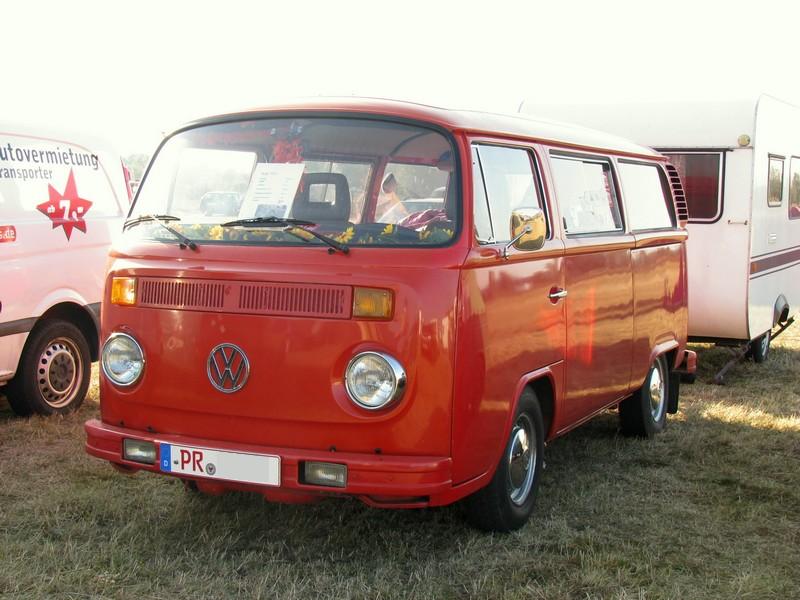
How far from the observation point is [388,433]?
4344mm

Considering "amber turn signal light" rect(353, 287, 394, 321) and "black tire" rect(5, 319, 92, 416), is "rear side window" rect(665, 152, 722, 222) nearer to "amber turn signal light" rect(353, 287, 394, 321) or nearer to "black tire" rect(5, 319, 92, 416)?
"black tire" rect(5, 319, 92, 416)

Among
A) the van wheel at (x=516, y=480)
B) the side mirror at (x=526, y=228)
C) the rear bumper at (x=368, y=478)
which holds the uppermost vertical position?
the side mirror at (x=526, y=228)

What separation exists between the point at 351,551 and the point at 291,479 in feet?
2.15

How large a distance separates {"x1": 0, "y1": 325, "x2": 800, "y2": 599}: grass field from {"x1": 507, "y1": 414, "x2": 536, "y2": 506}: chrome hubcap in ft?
0.65

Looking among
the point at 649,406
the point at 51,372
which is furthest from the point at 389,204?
the point at 51,372

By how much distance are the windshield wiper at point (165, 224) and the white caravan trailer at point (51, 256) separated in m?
2.29

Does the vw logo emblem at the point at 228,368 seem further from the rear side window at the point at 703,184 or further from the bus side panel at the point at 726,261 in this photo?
the rear side window at the point at 703,184

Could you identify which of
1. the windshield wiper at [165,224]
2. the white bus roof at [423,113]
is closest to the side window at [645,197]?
the white bus roof at [423,113]

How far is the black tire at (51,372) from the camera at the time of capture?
7.35 m

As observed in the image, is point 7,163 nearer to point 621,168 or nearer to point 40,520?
point 40,520

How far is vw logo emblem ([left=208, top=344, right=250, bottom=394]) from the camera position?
4504mm

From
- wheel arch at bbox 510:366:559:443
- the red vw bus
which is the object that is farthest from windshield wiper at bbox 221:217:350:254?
wheel arch at bbox 510:366:559:443

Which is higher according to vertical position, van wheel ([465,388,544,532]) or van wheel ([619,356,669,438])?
van wheel ([465,388,544,532])

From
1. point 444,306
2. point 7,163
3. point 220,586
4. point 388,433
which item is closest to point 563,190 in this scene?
point 444,306
